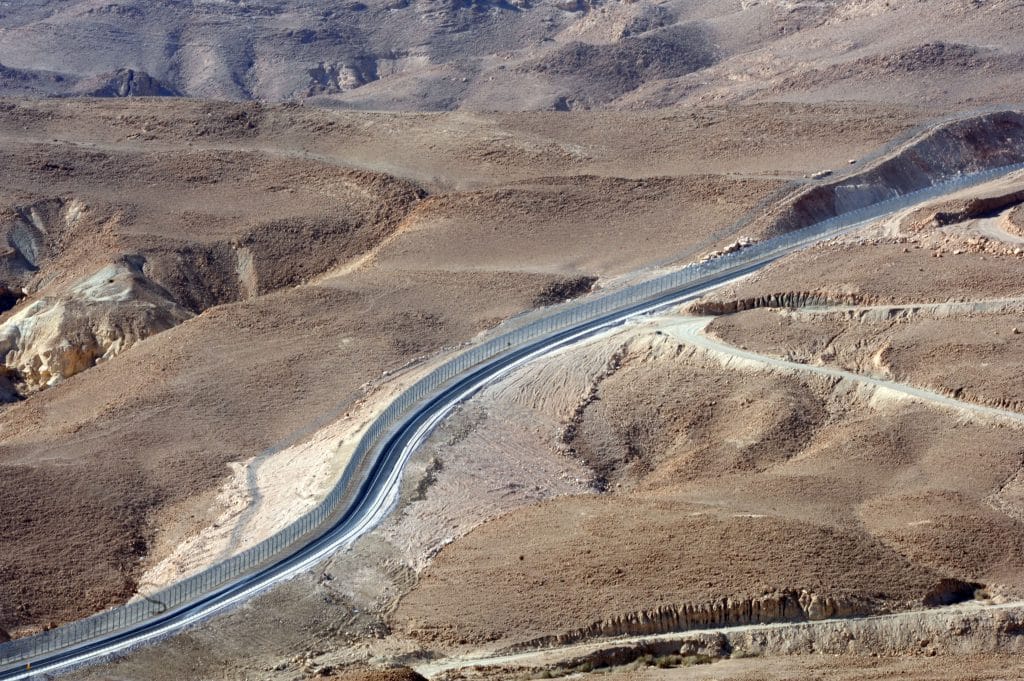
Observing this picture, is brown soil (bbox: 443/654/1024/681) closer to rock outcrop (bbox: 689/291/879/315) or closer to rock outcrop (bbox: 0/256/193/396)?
rock outcrop (bbox: 689/291/879/315)

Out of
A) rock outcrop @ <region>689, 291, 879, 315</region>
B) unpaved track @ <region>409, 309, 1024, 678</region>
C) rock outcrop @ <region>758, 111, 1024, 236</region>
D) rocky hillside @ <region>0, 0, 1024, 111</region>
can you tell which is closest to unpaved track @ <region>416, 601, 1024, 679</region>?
unpaved track @ <region>409, 309, 1024, 678</region>

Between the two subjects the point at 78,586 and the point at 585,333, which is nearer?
the point at 78,586

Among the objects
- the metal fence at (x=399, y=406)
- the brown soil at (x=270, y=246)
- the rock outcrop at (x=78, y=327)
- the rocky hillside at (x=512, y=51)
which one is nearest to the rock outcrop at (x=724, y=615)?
the metal fence at (x=399, y=406)

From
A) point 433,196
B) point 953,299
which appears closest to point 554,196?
point 433,196

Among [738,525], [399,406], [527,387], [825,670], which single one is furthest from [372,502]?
[825,670]

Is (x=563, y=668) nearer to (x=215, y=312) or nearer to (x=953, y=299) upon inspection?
(x=953, y=299)

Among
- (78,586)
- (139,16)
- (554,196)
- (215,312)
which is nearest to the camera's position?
(78,586)

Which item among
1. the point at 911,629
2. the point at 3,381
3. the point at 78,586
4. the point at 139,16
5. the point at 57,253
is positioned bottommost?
the point at 911,629

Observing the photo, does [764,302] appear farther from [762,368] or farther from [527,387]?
[527,387]

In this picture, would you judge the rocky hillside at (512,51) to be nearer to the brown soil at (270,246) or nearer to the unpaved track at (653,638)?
the brown soil at (270,246)
